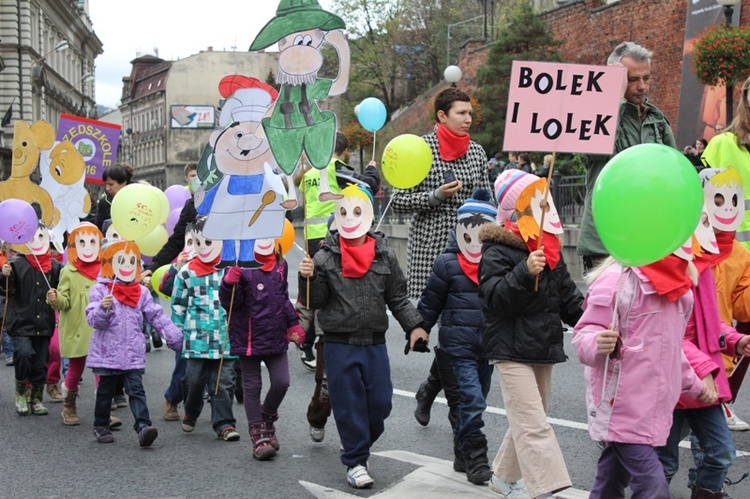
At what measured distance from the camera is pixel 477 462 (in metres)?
5.92

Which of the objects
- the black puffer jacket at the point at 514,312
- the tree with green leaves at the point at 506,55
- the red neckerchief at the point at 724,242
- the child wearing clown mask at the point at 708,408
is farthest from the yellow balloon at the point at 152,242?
the tree with green leaves at the point at 506,55

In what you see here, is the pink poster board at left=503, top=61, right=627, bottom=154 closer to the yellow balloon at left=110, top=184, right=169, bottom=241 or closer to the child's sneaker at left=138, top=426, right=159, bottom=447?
the child's sneaker at left=138, top=426, right=159, bottom=447

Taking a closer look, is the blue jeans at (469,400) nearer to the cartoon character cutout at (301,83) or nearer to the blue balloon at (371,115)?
the cartoon character cutout at (301,83)

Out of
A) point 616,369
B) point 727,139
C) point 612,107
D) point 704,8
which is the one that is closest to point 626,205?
point 616,369

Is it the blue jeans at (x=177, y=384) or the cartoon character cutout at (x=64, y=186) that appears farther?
the cartoon character cutout at (x=64, y=186)

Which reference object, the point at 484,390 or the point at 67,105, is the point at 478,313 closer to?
the point at 484,390

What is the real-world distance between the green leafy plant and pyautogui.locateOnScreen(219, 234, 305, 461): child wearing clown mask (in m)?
12.2

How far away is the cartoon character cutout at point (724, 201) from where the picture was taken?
222 inches

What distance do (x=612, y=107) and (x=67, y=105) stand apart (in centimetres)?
7304

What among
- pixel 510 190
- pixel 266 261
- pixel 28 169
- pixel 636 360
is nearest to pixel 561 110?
pixel 510 190

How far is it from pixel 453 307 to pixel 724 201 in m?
1.63

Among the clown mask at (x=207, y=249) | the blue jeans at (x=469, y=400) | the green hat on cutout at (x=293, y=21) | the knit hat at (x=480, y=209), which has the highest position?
the green hat on cutout at (x=293, y=21)

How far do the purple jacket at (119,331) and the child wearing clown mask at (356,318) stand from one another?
1.81 m

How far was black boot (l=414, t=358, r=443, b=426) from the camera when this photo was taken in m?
7.15
